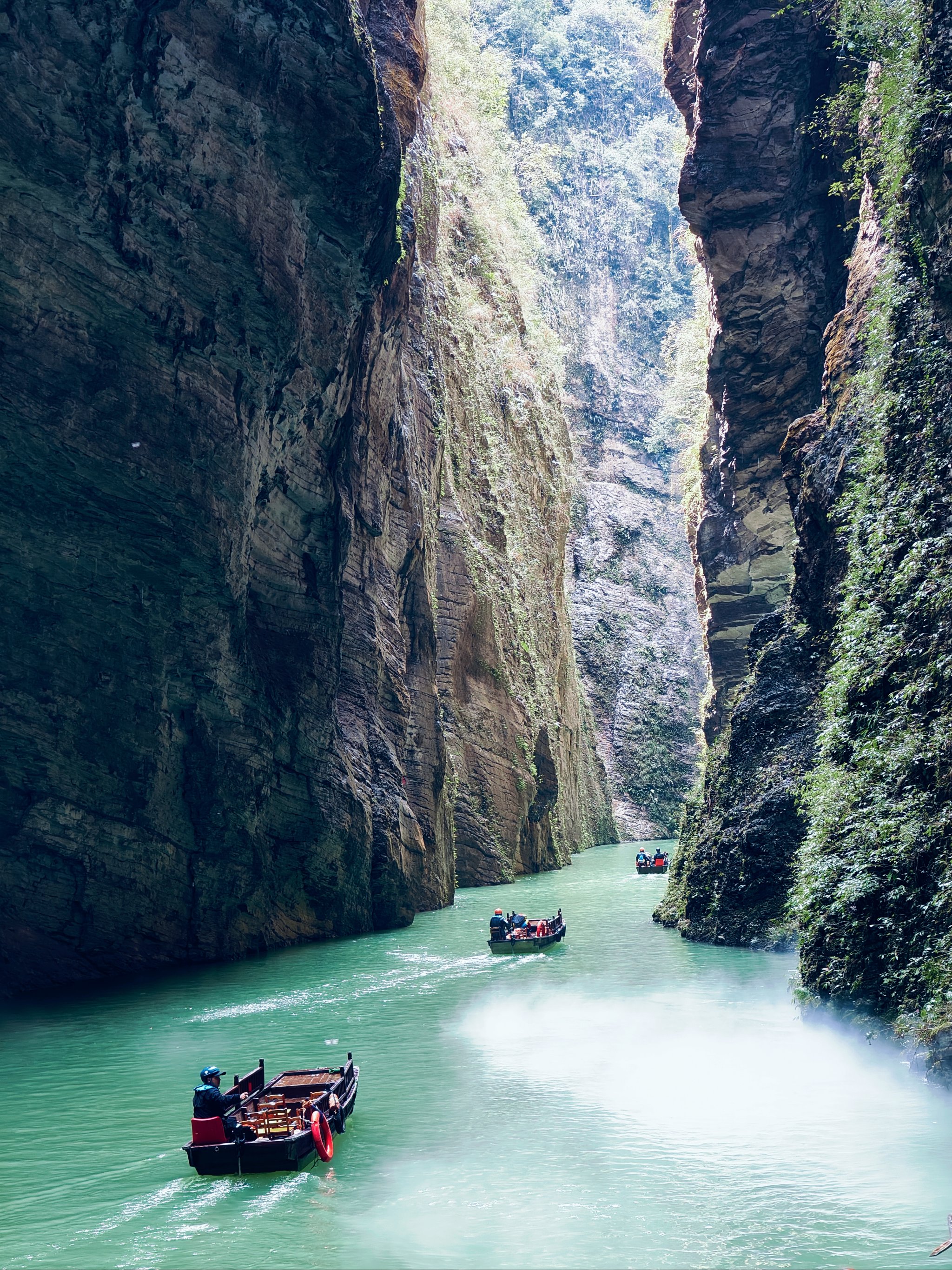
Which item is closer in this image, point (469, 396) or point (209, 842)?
point (209, 842)

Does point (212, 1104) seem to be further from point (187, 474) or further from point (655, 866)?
point (655, 866)

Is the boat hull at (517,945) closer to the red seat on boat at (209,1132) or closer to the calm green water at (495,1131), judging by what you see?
the calm green water at (495,1131)

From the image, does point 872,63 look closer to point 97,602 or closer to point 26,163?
point 26,163

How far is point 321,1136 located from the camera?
12039 mm

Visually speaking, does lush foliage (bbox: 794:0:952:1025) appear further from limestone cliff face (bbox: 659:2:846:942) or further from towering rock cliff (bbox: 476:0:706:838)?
towering rock cliff (bbox: 476:0:706:838)

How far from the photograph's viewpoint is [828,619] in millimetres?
22859

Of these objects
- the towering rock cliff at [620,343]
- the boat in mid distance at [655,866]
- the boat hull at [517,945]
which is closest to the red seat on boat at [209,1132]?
the boat hull at [517,945]

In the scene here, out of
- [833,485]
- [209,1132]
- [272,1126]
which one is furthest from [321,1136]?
[833,485]

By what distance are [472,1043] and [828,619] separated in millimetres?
10919

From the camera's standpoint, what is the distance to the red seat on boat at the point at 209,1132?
11.8 m

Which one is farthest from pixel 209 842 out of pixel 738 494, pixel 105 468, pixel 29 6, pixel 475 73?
pixel 475 73

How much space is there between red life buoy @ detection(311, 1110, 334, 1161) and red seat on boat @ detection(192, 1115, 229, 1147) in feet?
2.89

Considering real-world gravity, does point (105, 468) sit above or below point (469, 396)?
below

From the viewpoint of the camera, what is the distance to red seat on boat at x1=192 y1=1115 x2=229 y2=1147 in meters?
11.8
